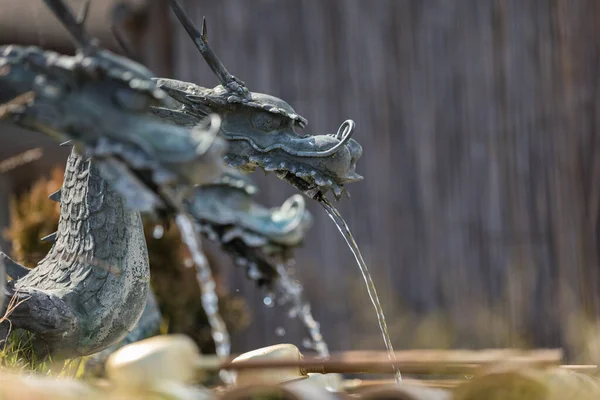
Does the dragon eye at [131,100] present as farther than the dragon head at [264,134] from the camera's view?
No

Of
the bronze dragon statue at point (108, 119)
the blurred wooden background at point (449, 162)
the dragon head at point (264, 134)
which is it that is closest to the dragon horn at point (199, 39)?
the dragon head at point (264, 134)

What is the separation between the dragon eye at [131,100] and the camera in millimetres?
1465

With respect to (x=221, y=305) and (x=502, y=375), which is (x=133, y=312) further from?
(x=221, y=305)

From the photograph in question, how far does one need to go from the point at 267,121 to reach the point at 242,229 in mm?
672

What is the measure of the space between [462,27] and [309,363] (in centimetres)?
391

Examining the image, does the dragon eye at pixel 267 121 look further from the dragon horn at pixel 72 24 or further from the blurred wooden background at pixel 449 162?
the blurred wooden background at pixel 449 162

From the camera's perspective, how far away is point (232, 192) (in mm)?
2795

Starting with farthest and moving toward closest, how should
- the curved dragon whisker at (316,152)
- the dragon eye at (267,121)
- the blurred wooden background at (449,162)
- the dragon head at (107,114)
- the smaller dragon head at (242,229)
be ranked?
the blurred wooden background at (449,162) → the smaller dragon head at (242,229) → the dragon eye at (267,121) → the curved dragon whisker at (316,152) → the dragon head at (107,114)

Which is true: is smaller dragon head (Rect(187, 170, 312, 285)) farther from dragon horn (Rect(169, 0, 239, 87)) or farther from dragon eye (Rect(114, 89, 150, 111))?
dragon eye (Rect(114, 89, 150, 111))

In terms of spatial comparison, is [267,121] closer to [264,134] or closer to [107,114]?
[264,134]

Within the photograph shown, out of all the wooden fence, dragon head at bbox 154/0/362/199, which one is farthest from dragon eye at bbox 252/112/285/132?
the wooden fence

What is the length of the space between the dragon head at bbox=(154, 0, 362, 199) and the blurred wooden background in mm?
3045

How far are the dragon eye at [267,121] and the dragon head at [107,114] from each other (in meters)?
0.48

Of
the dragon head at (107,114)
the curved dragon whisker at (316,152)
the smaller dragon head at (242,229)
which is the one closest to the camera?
the dragon head at (107,114)
